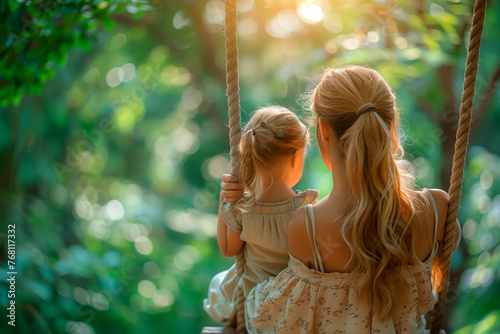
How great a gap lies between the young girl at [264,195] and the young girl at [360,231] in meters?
0.09

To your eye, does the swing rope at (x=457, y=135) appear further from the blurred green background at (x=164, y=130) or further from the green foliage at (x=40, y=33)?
the green foliage at (x=40, y=33)

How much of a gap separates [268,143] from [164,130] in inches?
113

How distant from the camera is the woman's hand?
870 millimetres

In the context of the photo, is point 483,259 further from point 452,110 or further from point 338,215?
point 338,215

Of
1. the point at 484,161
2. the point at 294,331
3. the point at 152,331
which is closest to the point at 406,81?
the point at 484,161

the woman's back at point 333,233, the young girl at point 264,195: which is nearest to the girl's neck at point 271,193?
the young girl at point 264,195

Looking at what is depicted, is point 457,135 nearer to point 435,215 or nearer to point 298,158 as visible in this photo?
point 435,215

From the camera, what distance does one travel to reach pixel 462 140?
2.51 ft

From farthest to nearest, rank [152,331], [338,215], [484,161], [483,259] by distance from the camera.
→ 1. [152,331]
2. [484,161]
3. [483,259]
4. [338,215]

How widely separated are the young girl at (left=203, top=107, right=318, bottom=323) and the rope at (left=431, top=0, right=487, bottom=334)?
265 millimetres

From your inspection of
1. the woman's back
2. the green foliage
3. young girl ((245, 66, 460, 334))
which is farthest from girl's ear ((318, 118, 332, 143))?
the green foliage

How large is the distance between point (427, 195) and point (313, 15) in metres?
1.39

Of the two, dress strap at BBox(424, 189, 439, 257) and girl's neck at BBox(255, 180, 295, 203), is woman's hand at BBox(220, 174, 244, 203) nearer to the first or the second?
girl's neck at BBox(255, 180, 295, 203)

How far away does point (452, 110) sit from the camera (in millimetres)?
1699
